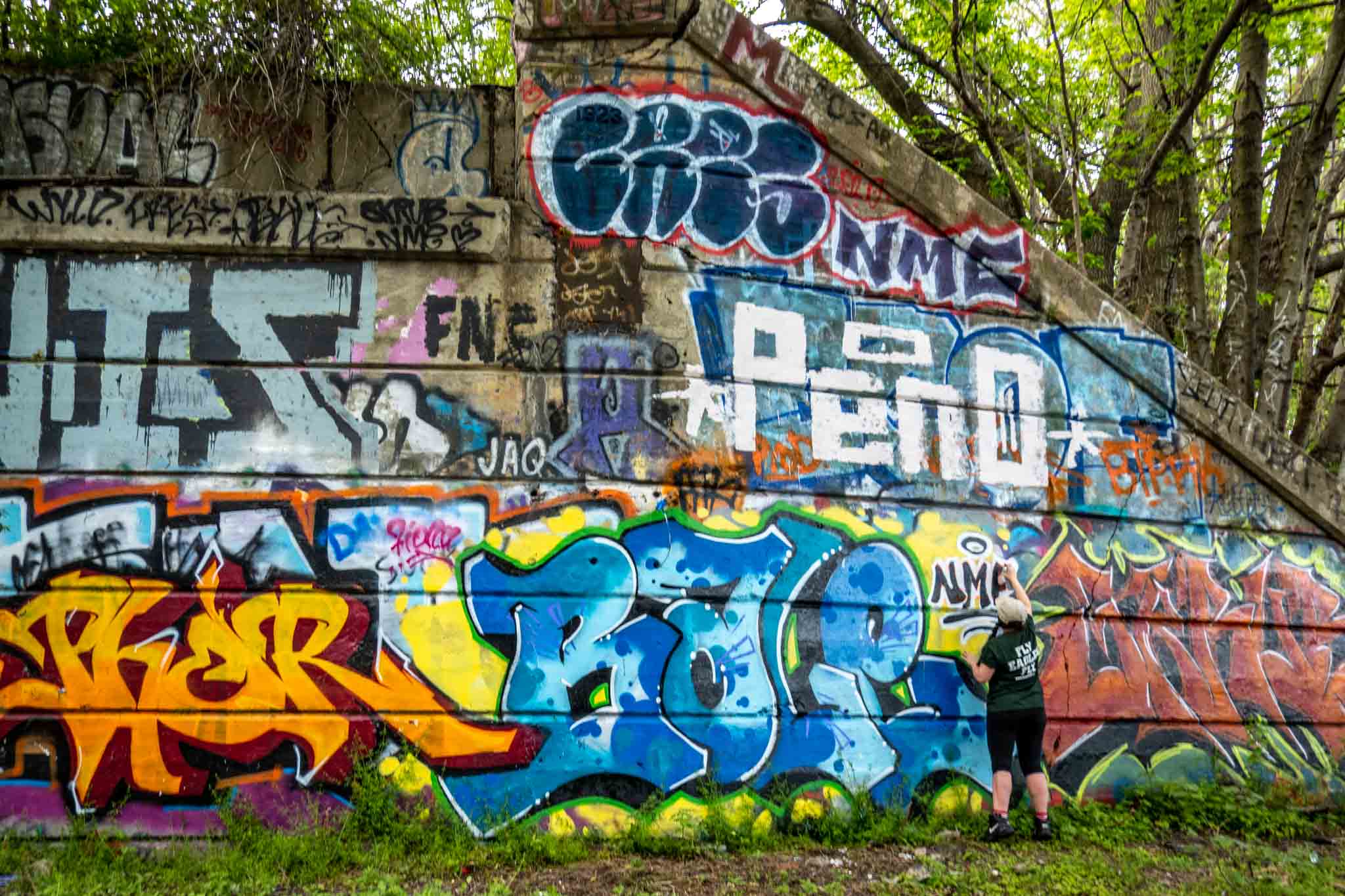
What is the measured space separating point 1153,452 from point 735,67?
12.9 feet

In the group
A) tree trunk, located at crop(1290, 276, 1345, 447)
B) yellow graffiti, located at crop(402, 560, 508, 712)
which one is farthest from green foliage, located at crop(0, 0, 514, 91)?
tree trunk, located at crop(1290, 276, 1345, 447)

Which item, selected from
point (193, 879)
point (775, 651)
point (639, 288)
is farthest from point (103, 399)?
point (775, 651)

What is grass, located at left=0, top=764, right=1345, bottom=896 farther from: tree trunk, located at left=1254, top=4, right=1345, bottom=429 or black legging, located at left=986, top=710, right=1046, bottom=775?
tree trunk, located at left=1254, top=4, right=1345, bottom=429

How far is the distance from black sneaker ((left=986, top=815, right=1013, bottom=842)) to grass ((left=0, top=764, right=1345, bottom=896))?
0.08m

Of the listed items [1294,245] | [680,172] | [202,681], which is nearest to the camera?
[202,681]

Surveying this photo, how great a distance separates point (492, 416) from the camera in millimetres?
5594

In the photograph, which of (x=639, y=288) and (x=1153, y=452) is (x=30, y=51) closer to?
(x=639, y=288)

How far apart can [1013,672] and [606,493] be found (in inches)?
108

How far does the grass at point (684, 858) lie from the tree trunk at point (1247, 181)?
437 cm

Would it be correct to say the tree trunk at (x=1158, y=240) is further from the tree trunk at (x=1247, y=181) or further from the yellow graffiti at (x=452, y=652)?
the yellow graffiti at (x=452, y=652)

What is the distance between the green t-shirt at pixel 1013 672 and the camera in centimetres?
572

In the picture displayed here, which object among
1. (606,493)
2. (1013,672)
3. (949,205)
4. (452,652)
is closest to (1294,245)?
(949,205)

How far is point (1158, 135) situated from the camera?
8930 mm

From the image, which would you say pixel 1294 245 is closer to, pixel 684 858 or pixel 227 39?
pixel 684 858
